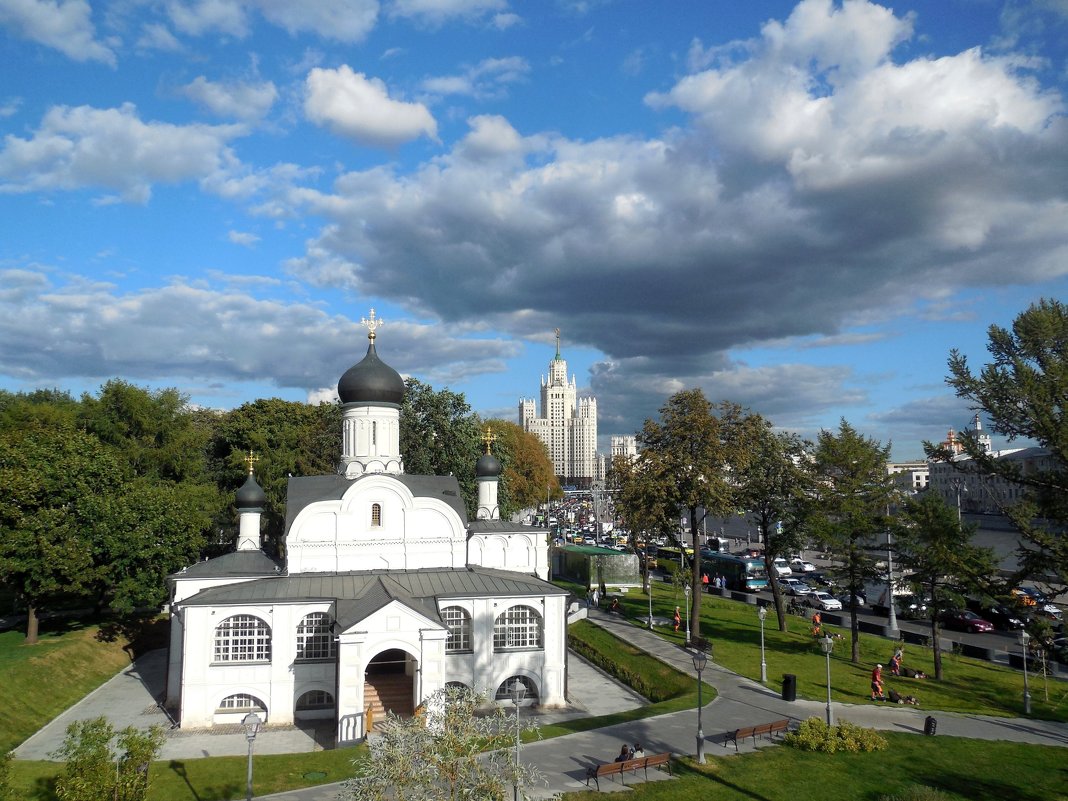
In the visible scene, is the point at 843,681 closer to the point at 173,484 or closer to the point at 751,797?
the point at 751,797

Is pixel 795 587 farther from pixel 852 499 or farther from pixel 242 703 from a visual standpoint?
pixel 242 703

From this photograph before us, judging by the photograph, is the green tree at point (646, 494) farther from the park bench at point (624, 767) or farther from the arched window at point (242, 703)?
the arched window at point (242, 703)

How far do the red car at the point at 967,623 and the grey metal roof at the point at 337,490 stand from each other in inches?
993

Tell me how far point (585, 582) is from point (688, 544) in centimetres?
2996

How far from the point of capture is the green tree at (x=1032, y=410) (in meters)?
16.5

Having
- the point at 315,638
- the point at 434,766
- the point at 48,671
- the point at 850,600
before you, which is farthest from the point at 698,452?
the point at 48,671

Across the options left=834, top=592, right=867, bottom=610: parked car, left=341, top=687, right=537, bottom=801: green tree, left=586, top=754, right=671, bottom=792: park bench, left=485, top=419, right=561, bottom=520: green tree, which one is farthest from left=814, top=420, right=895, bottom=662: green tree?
left=485, top=419, right=561, bottom=520: green tree

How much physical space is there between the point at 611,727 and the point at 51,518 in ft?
77.8

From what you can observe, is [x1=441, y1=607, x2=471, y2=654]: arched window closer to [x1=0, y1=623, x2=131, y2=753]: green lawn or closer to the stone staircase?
the stone staircase

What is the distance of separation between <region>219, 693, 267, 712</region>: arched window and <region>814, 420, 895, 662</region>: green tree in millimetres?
21706

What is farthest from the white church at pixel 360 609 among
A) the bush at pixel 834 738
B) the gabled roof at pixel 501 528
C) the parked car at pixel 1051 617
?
the parked car at pixel 1051 617

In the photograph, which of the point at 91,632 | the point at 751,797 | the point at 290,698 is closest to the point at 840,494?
the point at 751,797

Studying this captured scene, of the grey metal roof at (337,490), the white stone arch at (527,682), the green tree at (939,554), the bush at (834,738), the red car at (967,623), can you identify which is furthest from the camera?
the red car at (967,623)

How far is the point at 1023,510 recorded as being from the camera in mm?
16922
